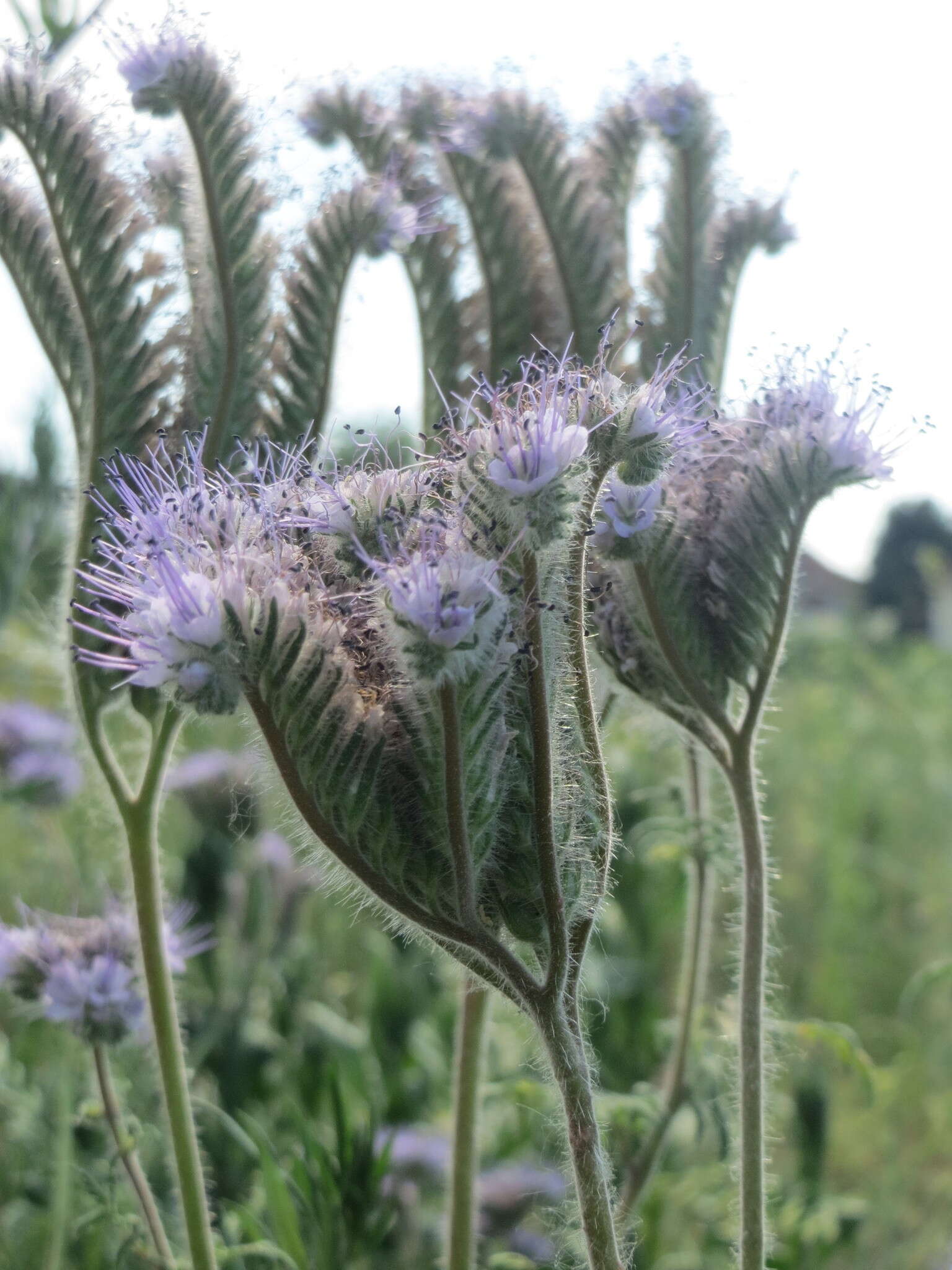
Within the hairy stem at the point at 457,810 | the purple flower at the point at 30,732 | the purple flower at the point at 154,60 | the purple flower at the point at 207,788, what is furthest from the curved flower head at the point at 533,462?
the purple flower at the point at 30,732

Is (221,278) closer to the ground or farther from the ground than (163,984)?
farther from the ground

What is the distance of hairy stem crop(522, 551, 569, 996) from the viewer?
94 cm

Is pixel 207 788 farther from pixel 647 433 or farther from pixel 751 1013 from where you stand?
pixel 647 433

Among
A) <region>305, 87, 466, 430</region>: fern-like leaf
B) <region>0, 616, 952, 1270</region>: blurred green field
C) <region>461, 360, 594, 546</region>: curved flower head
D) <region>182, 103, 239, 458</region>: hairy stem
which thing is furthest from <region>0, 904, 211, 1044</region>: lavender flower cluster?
<region>461, 360, 594, 546</region>: curved flower head

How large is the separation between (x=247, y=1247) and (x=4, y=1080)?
53.4 inches

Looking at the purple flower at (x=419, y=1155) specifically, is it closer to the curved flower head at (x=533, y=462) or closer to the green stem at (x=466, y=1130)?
the green stem at (x=466, y=1130)

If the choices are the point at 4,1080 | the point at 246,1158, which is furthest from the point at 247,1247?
the point at 4,1080

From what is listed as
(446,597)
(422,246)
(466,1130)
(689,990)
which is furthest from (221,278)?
(689,990)

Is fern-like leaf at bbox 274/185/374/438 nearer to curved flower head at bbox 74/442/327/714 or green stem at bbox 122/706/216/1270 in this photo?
curved flower head at bbox 74/442/327/714

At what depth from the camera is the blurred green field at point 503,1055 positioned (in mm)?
1736

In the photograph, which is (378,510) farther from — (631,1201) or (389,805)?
(631,1201)

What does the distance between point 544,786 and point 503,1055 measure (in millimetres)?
2046

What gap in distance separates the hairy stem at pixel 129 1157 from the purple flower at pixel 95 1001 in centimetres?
3

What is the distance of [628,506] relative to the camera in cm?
112
